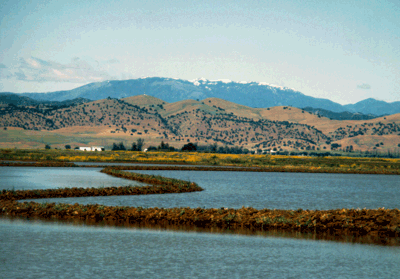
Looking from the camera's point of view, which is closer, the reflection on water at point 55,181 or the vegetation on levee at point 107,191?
the vegetation on levee at point 107,191

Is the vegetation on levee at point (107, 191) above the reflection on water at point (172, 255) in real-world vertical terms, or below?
above

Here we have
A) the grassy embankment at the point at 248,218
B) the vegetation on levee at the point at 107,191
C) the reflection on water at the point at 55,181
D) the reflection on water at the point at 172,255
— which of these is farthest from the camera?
the reflection on water at the point at 55,181

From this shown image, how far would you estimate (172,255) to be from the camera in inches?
712

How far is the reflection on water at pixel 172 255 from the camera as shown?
51.1 ft

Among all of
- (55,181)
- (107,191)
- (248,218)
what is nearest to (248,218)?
(248,218)

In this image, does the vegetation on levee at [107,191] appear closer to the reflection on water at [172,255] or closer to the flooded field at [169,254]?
the flooded field at [169,254]

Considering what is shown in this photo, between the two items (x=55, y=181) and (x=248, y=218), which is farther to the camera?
(x=55, y=181)

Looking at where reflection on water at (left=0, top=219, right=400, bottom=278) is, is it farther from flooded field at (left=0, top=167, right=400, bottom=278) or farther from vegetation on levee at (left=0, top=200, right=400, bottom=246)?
vegetation on levee at (left=0, top=200, right=400, bottom=246)

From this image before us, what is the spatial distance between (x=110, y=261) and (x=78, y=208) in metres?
11.7

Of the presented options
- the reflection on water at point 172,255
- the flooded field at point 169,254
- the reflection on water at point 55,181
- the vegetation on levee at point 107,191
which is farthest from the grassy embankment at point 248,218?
the reflection on water at point 55,181

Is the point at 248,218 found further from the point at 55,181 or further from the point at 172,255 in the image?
the point at 55,181

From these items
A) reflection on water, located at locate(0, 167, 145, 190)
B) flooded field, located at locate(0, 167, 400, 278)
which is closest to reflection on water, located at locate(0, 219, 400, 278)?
flooded field, located at locate(0, 167, 400, 278)

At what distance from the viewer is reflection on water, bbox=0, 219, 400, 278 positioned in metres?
15.6

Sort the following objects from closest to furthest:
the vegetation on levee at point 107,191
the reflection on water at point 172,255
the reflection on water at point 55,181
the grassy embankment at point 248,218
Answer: the reflection on water at point 172,255
the grassy embankment at point 248,218
the vegetation on levee at point 107,191
the reflection on water at point 55,181
